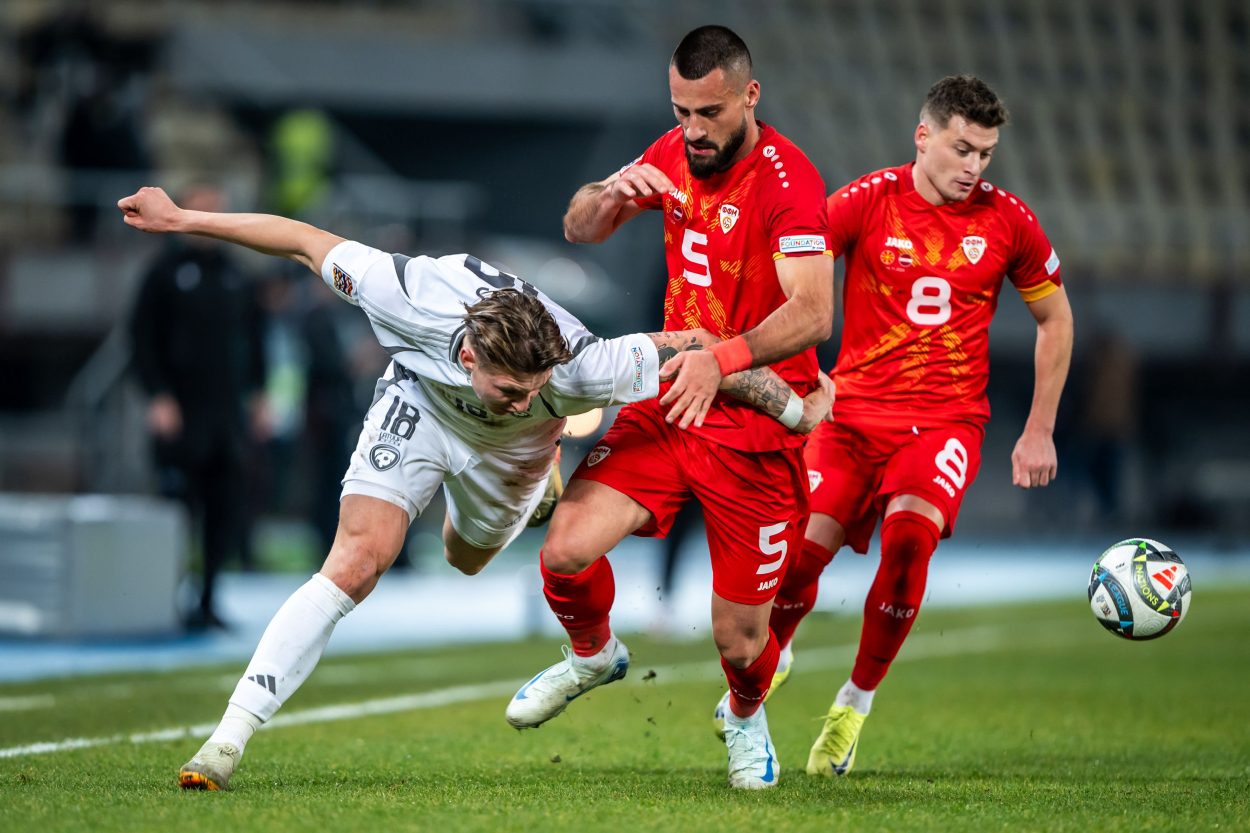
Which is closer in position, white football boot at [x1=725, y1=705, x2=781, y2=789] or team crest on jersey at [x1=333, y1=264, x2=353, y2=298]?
team crest on jersey at [x1=333, y1=264, x2=353, y2=298]

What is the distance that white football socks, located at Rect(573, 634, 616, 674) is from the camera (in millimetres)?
5402

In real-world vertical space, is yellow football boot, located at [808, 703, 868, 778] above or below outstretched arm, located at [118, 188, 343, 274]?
below

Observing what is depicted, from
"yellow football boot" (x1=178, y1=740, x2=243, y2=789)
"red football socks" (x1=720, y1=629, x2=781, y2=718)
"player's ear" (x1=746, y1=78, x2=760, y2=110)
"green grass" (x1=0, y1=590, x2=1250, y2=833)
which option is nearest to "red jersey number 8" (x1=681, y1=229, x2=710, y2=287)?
"player's ear" (x1=746, y1=78, x2=760, y2=110)

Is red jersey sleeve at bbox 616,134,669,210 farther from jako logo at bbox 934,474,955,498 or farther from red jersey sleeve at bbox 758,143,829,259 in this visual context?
jako logo at bbox 934,474,955,498

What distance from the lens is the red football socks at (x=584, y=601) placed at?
5113 millimetres

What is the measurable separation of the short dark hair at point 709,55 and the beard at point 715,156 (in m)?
0.22

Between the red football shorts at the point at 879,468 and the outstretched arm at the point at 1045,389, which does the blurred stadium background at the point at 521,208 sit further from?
the outstretched arm at the point at 1045,389

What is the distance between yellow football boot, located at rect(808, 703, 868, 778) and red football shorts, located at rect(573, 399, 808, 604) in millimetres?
769

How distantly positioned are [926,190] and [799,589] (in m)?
1.71

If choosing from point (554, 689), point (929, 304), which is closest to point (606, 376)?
Answer: point (554, 689)

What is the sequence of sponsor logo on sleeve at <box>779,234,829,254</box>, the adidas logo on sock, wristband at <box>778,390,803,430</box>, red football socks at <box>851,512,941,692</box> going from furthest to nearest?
red football socks at <box>851,512,941,692</box> < wristband at <box>778,390,803,430</box> < sponsor logo on sleeve at <box>779,234,829,254</box> < the adidas logo on sock

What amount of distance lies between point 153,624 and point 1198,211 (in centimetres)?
1961

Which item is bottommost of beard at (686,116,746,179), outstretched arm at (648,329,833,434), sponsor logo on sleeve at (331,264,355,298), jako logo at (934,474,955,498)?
jako logo at (934,474,955,498)

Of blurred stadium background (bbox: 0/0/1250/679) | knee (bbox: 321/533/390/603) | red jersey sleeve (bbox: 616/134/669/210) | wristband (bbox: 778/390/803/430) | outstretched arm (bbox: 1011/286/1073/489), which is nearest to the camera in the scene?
knee (bbox: 321/533/390/603)
